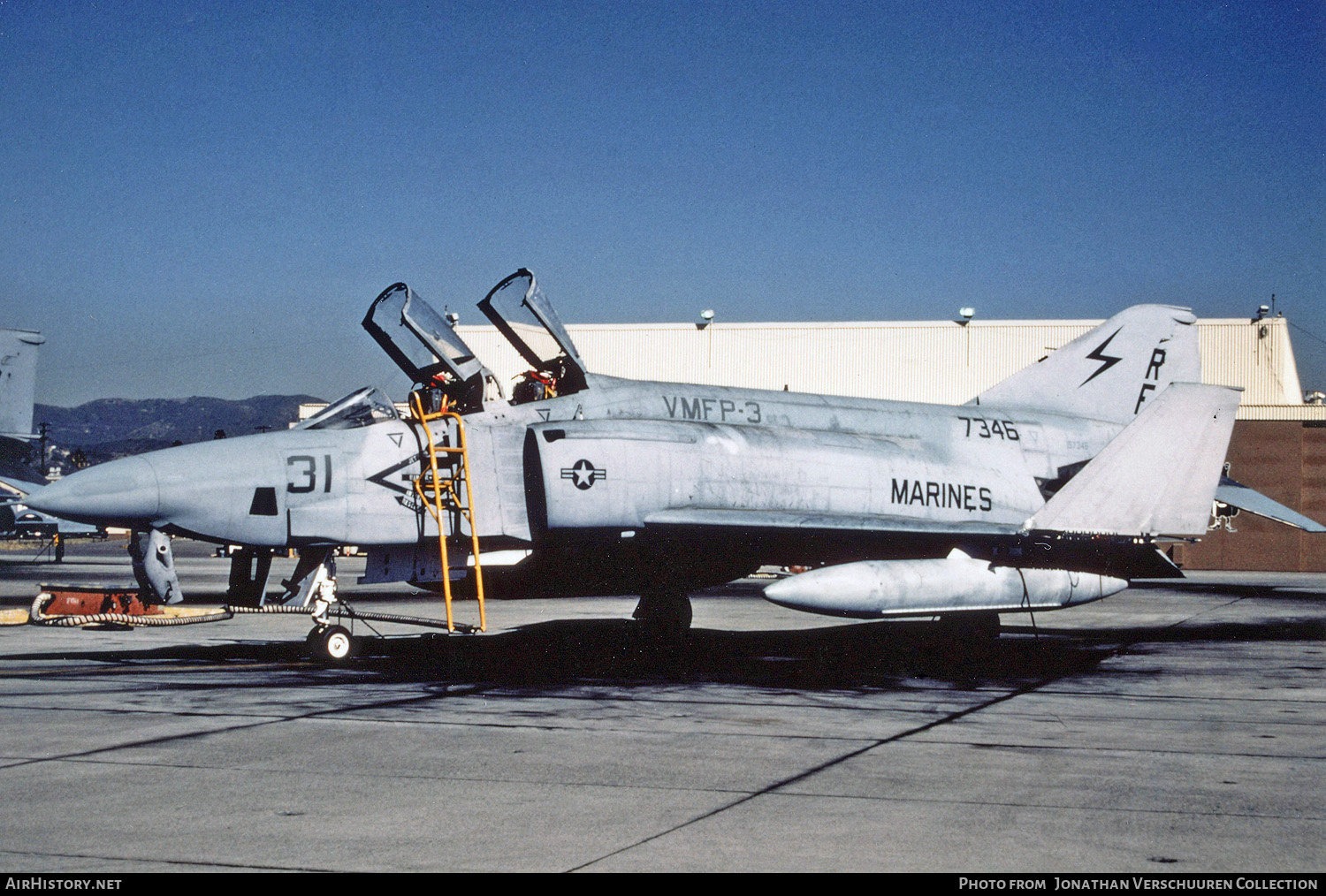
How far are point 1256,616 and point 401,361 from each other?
1438 centimetres

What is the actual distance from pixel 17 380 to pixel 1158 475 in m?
23.1

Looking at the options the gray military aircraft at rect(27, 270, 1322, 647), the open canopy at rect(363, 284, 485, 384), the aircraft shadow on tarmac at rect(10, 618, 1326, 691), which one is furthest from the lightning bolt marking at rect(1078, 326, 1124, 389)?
the open canopy at rect(363, 284, 485, 384)

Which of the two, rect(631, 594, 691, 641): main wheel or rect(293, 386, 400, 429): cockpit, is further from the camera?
rect(631, 594, 691, 641): main wheel

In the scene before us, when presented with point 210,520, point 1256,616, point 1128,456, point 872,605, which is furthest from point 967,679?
Result: point 1256,616

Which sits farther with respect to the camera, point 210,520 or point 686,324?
point 686,324

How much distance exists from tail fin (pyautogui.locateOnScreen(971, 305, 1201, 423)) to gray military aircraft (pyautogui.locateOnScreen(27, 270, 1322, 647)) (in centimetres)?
165

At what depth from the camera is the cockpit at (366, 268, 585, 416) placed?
12156 millimetres

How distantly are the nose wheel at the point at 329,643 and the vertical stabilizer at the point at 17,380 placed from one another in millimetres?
17290

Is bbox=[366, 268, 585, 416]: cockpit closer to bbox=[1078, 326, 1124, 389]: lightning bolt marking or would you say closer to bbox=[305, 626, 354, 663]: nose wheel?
bbox=[305, 626, 354, 663]: nose wheel

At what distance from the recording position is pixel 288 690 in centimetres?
939

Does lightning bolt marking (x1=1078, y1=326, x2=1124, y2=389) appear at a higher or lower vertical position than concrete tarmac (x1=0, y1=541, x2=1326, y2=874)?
higher

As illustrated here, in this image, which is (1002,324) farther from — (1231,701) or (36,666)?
(36,666)

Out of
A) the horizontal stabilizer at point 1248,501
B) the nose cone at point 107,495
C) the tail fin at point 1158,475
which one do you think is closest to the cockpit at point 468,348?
the nose cone at point 107,495

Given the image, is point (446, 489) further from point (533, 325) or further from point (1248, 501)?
point (1248, 501)
